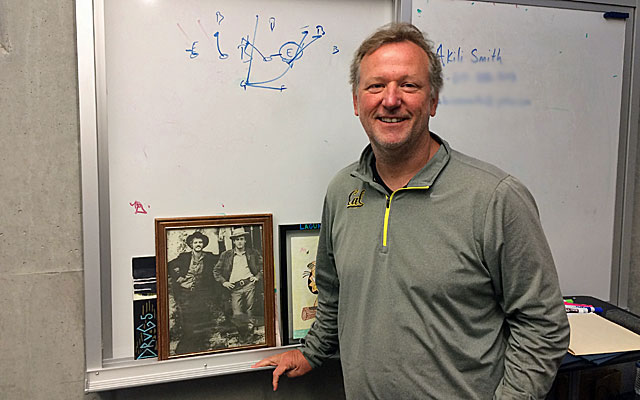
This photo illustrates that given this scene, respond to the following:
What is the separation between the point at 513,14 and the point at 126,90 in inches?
47.1

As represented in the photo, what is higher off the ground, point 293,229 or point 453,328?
point 293,229

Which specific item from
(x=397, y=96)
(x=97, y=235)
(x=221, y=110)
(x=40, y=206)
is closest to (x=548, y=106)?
(x=397, y=96)

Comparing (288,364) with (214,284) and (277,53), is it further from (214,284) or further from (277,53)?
(277,53)

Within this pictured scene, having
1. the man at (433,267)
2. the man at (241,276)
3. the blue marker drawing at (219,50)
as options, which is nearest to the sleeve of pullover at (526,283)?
the man at (433,267)

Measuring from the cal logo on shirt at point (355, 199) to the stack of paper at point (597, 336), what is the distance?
2.25ft

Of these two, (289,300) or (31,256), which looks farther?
(289,300)

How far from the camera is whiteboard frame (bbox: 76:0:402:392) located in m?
1.20

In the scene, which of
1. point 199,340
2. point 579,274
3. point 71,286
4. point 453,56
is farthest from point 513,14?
point 71,286

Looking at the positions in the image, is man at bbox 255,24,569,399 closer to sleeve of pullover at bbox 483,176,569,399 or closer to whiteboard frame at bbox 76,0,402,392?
sleeve of pullover at bbox 483,176,569,399

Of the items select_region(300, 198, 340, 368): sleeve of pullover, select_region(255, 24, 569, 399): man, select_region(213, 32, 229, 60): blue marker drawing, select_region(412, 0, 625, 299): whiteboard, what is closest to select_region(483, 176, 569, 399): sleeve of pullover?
select_region(255, 24, 569, 399): man

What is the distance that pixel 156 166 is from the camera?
4.21 feet

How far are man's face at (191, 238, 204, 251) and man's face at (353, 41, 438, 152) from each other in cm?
56

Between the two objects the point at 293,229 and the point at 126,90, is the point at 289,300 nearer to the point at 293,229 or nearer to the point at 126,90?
the point at 293,229

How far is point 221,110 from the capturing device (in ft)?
4.31
